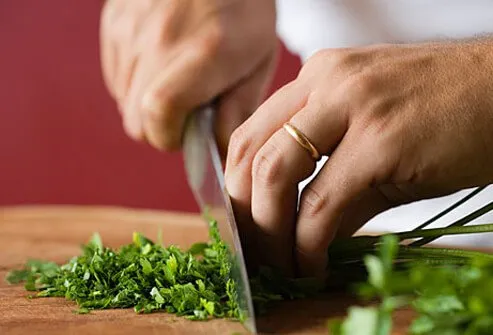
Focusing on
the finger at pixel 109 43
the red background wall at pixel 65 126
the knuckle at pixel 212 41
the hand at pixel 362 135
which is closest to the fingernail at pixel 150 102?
the knuckle at pixel 212 41

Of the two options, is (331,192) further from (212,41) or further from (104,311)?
(212,41)

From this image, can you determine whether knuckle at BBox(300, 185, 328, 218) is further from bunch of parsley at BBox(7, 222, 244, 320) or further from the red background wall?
the red background wall

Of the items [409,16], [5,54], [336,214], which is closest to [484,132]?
[336,214]

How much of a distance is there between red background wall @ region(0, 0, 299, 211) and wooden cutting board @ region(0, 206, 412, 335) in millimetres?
1253

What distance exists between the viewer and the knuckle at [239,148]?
0.99 m

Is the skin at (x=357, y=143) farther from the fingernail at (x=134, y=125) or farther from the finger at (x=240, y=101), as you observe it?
the fingernail at (x=134, y=125)

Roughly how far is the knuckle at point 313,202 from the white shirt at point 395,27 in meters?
0.57

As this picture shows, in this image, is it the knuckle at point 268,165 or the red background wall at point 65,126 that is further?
the red background wall at point 65,126

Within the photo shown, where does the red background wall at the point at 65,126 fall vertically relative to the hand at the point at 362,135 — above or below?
below

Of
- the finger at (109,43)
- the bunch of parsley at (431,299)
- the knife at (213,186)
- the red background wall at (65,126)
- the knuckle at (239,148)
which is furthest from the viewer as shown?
the red background wall at (65,126)

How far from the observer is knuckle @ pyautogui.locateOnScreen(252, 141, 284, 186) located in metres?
0.93

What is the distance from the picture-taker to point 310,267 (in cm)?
99

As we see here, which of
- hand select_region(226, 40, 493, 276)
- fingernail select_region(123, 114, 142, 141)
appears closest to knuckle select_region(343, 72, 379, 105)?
hand select_region(226, 40, 493, 276)

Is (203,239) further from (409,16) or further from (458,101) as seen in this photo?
(458,101)
